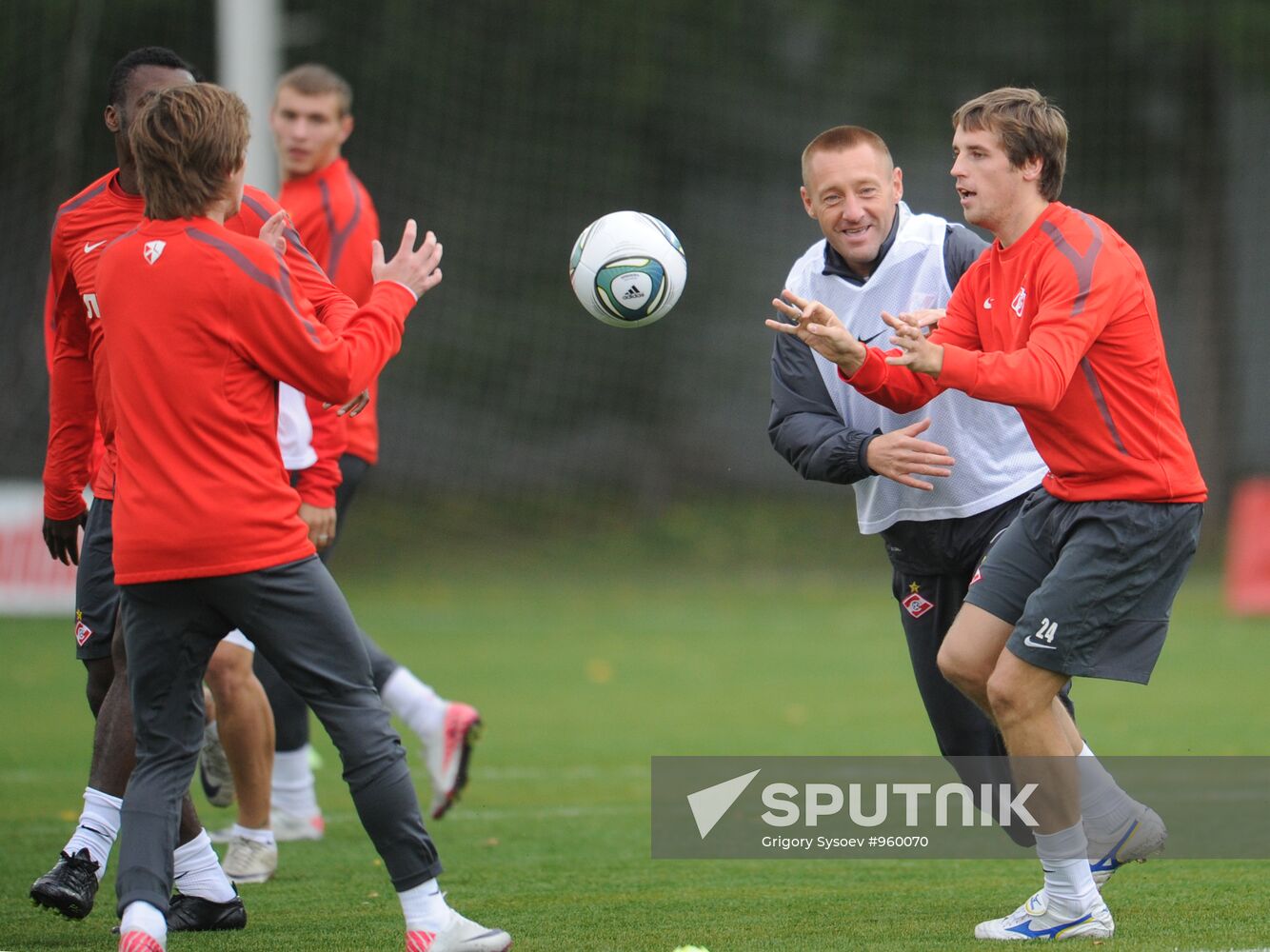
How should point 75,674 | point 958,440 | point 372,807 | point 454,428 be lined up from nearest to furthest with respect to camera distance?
point 372,807
point 958,440
point 75,674
point 454,428

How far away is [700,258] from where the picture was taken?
20531 mm

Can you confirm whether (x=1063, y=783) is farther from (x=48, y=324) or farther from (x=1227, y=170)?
(x=1227, y=170)

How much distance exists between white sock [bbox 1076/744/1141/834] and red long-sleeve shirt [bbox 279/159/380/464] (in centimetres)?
308

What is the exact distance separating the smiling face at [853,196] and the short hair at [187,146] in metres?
1.97

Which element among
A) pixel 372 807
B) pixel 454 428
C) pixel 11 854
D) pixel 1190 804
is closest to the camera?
pixel 372 807

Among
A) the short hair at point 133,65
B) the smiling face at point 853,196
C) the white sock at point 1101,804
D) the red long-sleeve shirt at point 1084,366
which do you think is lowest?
the white sock at point 1101,804

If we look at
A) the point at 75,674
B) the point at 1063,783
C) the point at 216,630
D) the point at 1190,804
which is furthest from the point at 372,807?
the point at 75,674

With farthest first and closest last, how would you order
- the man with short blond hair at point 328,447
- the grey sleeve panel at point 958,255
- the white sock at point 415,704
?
the white sock at point 415,704, the man with short blond hair at point 328,447, the grey sleeve panel at point 958,255

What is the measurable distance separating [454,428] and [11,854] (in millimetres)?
13192

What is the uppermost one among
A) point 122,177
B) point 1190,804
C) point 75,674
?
point 122,177

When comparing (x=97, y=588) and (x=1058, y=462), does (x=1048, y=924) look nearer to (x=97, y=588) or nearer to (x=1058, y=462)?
(x=1058, y=462)

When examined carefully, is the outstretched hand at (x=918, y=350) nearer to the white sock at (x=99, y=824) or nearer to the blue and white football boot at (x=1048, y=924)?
the blue and white football boot at (x=1048, y=924)

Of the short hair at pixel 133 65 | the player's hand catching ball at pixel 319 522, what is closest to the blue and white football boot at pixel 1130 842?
the player's hand catching ball at pixel 319 522

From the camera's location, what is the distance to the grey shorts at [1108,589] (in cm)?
460
